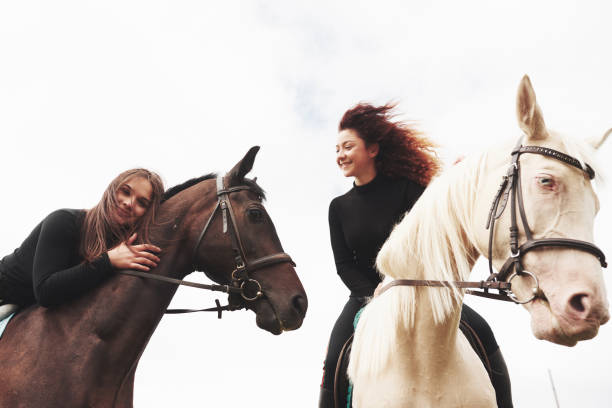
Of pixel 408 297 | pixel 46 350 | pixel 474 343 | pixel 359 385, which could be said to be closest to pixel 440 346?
pixel 408 297

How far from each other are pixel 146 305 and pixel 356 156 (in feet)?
8.62

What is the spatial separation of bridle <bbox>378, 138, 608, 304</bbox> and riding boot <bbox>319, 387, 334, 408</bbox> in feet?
5.96

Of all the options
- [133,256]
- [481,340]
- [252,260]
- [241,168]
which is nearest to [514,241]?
[481,340]

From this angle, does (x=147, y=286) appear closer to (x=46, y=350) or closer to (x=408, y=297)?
(x=46, y=350)

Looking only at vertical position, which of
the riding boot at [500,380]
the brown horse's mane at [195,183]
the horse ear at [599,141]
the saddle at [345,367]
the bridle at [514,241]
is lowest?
the riding boot at [500,380]

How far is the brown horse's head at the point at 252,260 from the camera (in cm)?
411

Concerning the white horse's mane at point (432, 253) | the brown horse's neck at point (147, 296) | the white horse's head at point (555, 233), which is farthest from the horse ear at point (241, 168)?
the white horse's head at point (555, 233)

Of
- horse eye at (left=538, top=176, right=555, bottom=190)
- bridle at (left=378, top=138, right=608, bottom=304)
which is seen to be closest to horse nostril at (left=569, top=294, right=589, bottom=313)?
bridle at (left=378, top=138, right=608, bottom=304)

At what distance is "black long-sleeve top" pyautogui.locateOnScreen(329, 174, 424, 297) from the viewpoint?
475 centimetres

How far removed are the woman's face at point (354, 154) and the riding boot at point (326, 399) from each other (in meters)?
2.23

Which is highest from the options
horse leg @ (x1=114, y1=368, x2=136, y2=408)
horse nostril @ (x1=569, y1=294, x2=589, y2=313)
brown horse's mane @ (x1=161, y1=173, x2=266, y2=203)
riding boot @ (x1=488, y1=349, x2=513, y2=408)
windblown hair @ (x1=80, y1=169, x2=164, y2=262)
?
brown horse's mane @ (x1=161, y1=173, x2=266, y2=203)

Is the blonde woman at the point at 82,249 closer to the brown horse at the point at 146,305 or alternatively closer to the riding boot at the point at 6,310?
the riding boot at the point at 6,310

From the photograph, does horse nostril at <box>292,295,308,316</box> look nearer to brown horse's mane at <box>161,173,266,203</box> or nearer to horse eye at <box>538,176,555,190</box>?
brown horse's mane at <box>161,173,266,203</box>

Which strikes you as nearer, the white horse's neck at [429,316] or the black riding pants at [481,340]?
the white horse's neck at [429,316]
